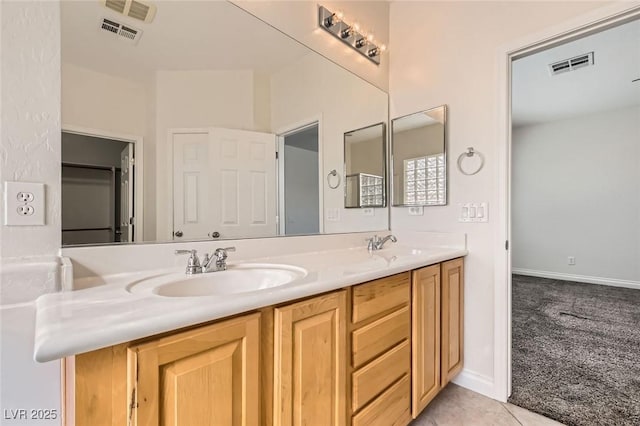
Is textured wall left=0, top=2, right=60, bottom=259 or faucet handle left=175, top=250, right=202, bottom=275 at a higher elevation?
textured wall left=0, top=2, right=60, bottom=259

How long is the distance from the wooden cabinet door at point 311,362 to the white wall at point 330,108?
2.89 feet

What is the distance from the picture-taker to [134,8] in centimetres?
111

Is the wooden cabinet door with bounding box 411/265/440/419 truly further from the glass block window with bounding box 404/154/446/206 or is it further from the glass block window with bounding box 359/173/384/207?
the glass block window with bounding box 359/173/384/207

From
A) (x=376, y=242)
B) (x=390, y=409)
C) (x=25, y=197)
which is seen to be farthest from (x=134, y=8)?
(x=390, y=409)

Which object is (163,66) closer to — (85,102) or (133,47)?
(133,47)

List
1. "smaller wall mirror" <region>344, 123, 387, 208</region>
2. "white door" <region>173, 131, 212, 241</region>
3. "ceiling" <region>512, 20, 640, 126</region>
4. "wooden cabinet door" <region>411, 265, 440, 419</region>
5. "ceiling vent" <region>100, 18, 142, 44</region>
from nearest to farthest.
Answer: "ceiling vent" <region>100, 18, 142, 44</region>
"white door" <region>173, 131, 212, 241</region>
"wooden cabinet door" <region>411, 265, 440, 419</region>
"smaller wall mirror" <region>344, 123, 387, 208</region>
"ceiling" <region>512, 20, 640, 126</region>

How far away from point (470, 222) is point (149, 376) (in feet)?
5.80

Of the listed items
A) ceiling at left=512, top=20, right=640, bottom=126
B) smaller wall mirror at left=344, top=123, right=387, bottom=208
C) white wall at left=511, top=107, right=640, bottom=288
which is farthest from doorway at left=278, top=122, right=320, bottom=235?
white wall at left=511, top=107, right=640, bottom=288

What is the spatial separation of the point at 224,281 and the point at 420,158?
5.12ft

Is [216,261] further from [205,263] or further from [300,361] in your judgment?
[300,361]

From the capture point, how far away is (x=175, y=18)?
121cm

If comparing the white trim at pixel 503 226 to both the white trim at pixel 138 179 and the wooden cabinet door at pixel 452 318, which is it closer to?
the wooden cabinet door at pixel 452 318

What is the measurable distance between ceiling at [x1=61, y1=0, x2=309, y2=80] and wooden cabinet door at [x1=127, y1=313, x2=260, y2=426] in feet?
3.26

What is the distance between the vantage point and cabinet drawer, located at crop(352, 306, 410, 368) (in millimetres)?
1102
